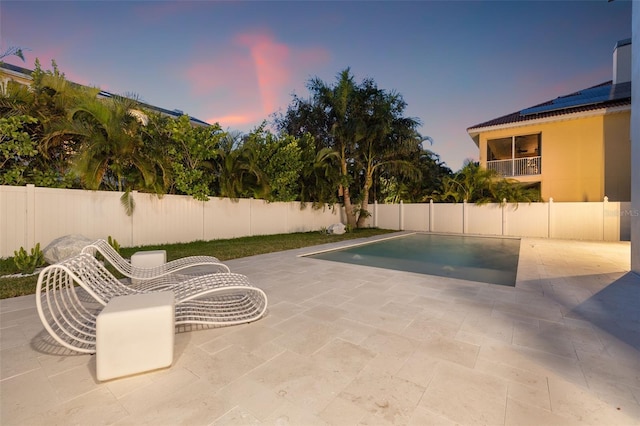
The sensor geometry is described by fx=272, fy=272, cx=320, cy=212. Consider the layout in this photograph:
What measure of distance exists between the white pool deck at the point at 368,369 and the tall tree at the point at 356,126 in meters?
12.2

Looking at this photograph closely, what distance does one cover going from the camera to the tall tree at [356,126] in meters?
15.0

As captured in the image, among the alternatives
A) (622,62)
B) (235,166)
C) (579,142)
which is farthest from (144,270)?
(622,62)

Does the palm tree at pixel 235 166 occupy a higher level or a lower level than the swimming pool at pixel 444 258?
higher

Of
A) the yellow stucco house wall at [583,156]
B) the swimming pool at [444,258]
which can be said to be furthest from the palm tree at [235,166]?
the yellow stucco house wall at [583,156]

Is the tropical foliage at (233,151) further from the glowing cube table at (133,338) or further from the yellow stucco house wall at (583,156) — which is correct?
the glowing cube table at (133,338)

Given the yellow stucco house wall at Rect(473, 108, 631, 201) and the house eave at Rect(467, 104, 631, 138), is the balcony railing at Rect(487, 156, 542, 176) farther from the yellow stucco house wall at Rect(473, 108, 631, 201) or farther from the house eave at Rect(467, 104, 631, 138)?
the house eave at Rect(467, 104, 631, 138)

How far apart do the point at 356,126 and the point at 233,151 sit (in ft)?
22.9

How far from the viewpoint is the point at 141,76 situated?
10.9m

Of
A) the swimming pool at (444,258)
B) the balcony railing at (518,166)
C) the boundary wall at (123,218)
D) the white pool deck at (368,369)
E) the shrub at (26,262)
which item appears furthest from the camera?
the balcony railing at (518,166)

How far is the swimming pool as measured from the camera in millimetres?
6578

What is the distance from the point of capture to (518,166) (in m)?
16.0

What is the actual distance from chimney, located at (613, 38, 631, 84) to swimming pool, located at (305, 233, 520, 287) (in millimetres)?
11724

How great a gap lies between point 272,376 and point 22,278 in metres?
5.92

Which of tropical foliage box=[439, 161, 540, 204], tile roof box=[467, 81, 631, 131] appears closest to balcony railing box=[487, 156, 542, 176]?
tropical foliage box=[439, 161, 540, 204]
